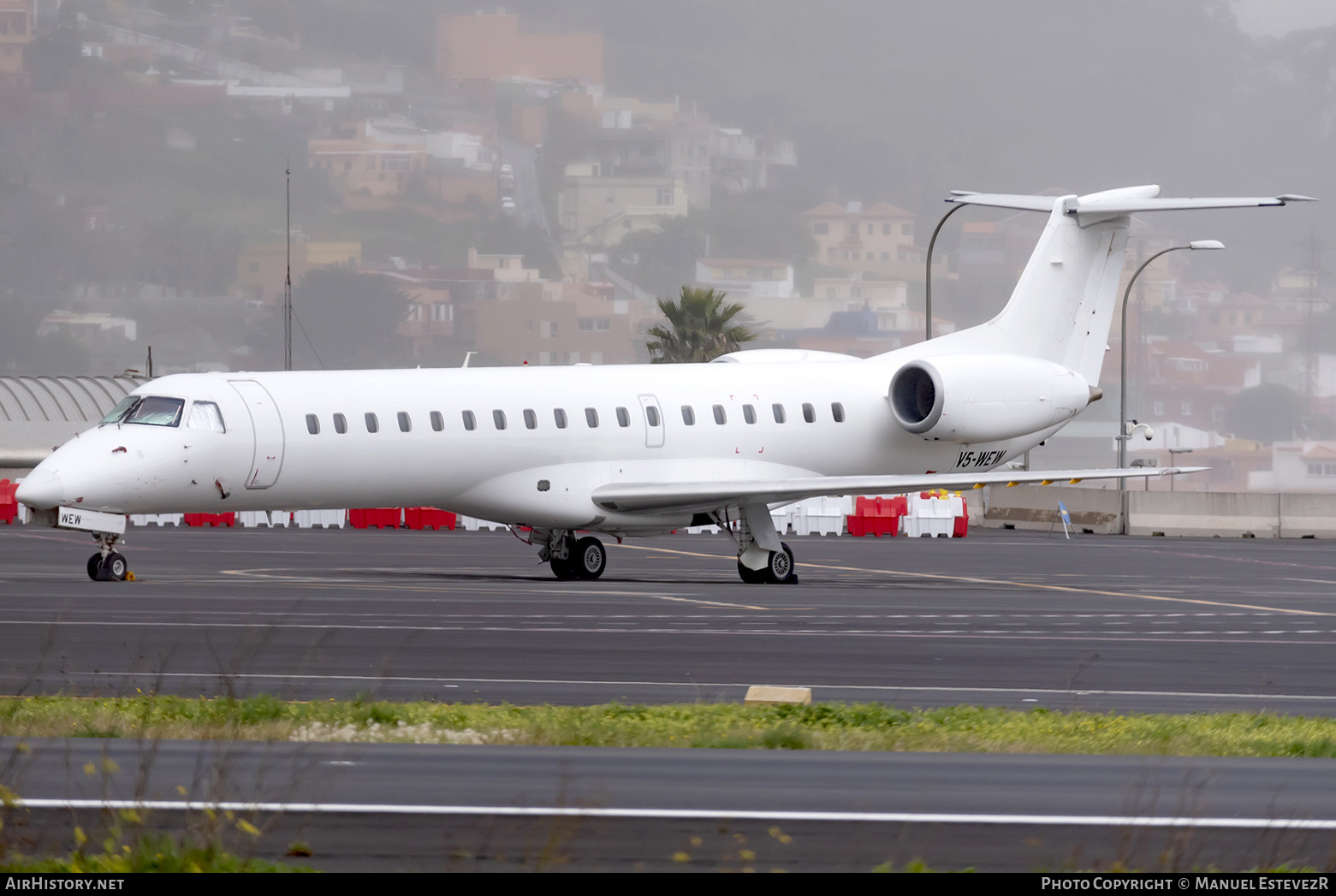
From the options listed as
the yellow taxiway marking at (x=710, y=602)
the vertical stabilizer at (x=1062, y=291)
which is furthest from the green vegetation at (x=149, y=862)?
the vertical stabilizer at (x=1062, y=291)

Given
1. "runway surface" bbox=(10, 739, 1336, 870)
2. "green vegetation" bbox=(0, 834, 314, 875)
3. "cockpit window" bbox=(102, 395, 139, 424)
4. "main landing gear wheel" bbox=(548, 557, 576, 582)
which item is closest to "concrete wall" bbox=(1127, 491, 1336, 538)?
"main landing gear wheel" bbox=(548, 557, 576, 582)

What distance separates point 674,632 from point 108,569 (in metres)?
10.6

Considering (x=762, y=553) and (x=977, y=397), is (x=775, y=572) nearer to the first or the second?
(x=762, y=553)

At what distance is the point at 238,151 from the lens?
591ft

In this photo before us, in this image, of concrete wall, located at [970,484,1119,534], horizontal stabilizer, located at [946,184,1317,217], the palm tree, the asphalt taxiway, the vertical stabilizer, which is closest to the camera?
the asphalt taxiway

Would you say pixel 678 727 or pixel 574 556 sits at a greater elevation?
pixel 574 556

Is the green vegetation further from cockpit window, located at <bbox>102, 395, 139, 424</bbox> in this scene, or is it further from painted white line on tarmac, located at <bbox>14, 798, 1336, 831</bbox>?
cockpit window, located at <bbox>102, 395, 139, 424</bbox>

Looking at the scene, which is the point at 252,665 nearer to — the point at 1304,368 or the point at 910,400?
the point at 910,400

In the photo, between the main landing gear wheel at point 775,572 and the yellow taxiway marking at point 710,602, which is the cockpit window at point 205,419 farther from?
the main landing gear wheel at point 775,572

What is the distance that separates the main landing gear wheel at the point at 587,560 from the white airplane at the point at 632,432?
33 mm

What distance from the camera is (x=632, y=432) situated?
31.5 meters

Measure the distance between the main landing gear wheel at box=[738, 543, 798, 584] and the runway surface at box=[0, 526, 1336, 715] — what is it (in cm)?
35

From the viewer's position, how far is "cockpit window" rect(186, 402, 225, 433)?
27.9 m

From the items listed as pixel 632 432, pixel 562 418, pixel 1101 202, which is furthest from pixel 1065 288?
pixel 562 418
